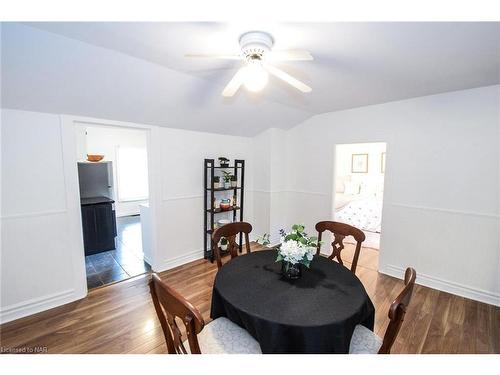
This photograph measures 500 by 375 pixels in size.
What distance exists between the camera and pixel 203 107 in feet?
8.93

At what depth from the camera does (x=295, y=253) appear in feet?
4.66

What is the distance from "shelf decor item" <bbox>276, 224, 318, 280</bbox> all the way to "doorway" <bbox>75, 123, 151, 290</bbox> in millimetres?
2288

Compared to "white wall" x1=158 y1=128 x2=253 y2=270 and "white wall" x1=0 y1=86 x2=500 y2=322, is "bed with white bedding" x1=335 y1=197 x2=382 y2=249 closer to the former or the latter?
"white wall" x1=0 y1=86 x2=500 y2=322

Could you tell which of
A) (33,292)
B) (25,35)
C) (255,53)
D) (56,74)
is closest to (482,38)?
(255,53)

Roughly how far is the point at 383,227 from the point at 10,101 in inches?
166

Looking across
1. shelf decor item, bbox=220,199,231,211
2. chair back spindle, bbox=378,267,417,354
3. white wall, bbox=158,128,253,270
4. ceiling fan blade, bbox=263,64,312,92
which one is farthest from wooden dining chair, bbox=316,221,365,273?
white wall, bbox=158,128,253,270

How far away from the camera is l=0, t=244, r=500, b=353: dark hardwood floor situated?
5.77 feet

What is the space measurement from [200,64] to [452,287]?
3583 millimetres

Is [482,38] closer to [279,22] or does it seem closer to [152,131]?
[279,22]

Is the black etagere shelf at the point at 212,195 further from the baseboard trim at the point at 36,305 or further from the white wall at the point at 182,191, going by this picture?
the baseboard trim at the point at 36,305

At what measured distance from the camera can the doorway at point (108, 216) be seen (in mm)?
3037

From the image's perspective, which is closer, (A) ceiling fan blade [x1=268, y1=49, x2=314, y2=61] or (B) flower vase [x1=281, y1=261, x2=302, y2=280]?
(A) ceiling fan blade [x1=268, y1=49, x2=314, y2=61]

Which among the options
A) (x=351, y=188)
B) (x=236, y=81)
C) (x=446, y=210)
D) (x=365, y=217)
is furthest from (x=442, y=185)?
(x=351, y=188)

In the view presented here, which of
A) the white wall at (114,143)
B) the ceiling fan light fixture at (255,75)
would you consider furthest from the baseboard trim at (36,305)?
the white wall at (114,143)
